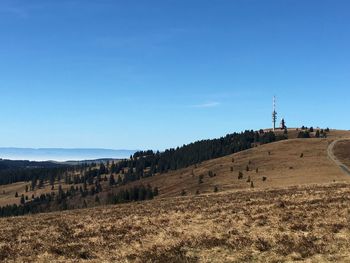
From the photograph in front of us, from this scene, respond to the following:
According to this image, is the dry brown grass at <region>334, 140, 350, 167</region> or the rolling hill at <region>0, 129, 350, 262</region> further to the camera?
the dry brown grass at <region>334, 140, 350, 167</region>

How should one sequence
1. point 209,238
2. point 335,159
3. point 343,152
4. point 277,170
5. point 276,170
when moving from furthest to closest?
1. point 343,152
2. point 335,159
3. point 276,170
4. point 277,170
5. point 209,238

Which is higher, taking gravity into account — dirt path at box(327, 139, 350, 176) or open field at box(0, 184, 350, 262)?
dirt path at box(327, 139, 350, 176)

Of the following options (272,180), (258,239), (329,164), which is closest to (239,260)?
(258,239)

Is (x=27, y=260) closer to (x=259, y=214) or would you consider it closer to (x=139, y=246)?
(x=139, y=246)

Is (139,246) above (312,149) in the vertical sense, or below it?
below

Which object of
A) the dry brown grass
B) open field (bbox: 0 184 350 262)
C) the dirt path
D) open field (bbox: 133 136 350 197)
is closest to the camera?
open field (bbox: 0 184 350 262)

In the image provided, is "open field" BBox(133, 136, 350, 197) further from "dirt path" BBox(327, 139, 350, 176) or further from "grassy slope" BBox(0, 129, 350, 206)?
"dirt path" BBox(327, 139, 350, 176)

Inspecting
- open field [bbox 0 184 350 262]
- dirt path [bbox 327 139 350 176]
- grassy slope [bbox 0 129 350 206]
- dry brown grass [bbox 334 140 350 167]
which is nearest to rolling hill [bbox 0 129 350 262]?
open field [bbox 0 184 350 262]

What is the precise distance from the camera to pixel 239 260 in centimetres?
1598

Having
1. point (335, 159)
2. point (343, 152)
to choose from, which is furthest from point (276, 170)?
point (343, 152)

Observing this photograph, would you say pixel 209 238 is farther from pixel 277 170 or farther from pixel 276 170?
pixel 276 170

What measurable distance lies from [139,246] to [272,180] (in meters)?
74.2

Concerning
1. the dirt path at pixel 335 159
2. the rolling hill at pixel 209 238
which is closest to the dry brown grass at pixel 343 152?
the dirt path at pixel 335 159

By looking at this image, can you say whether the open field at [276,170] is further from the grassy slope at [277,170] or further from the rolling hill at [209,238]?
the rolling hill at [209,238]
